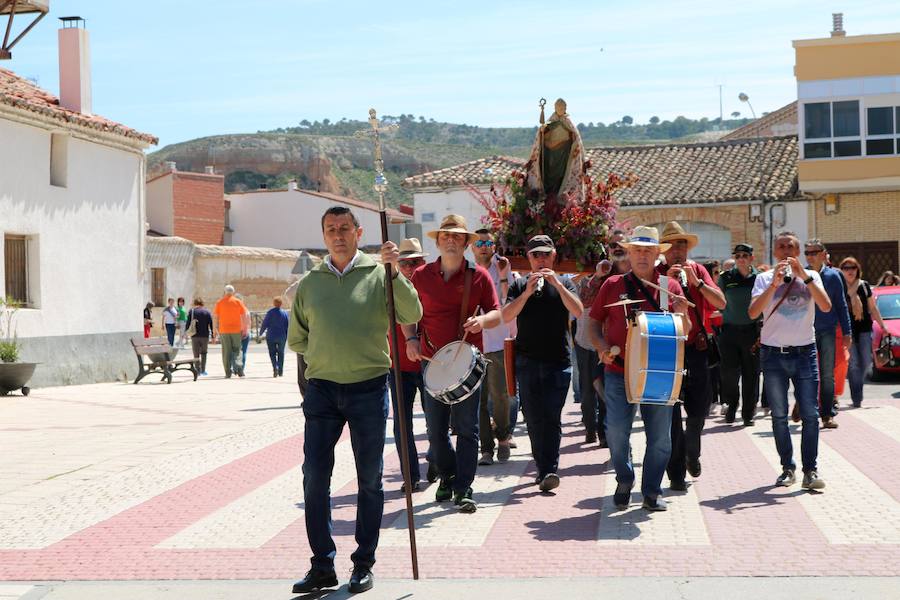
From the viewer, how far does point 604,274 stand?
38.5 ft

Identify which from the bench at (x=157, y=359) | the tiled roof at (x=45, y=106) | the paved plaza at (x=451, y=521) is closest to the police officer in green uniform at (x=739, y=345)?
the paved plaza at (x=451, y=521)

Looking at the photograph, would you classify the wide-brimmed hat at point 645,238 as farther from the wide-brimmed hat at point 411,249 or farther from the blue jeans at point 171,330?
the blue jeans at point 171,330

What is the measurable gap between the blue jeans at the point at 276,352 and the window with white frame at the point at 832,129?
19045 millimetres

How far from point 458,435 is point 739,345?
5977 mm

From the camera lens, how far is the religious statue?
44.9 ft

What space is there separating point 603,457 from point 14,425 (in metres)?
7.78

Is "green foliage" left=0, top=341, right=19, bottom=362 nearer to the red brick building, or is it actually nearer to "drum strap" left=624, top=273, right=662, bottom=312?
"drum strap" left=624, top=273, right=662, bottom=312

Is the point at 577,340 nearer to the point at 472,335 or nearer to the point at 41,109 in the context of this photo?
the point at 472,335

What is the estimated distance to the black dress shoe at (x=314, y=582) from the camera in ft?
20.5

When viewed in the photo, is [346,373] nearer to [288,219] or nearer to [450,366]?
[450,366]

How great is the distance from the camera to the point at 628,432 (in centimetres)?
847

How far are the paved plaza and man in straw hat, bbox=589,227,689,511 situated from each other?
20cm

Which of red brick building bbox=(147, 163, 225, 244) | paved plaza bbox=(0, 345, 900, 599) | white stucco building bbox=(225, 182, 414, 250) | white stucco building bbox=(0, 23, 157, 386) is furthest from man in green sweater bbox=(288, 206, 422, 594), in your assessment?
white stucco building bbox=(225, 182, 414, 250)

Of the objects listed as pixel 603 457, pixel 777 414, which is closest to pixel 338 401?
pixel 777 414
